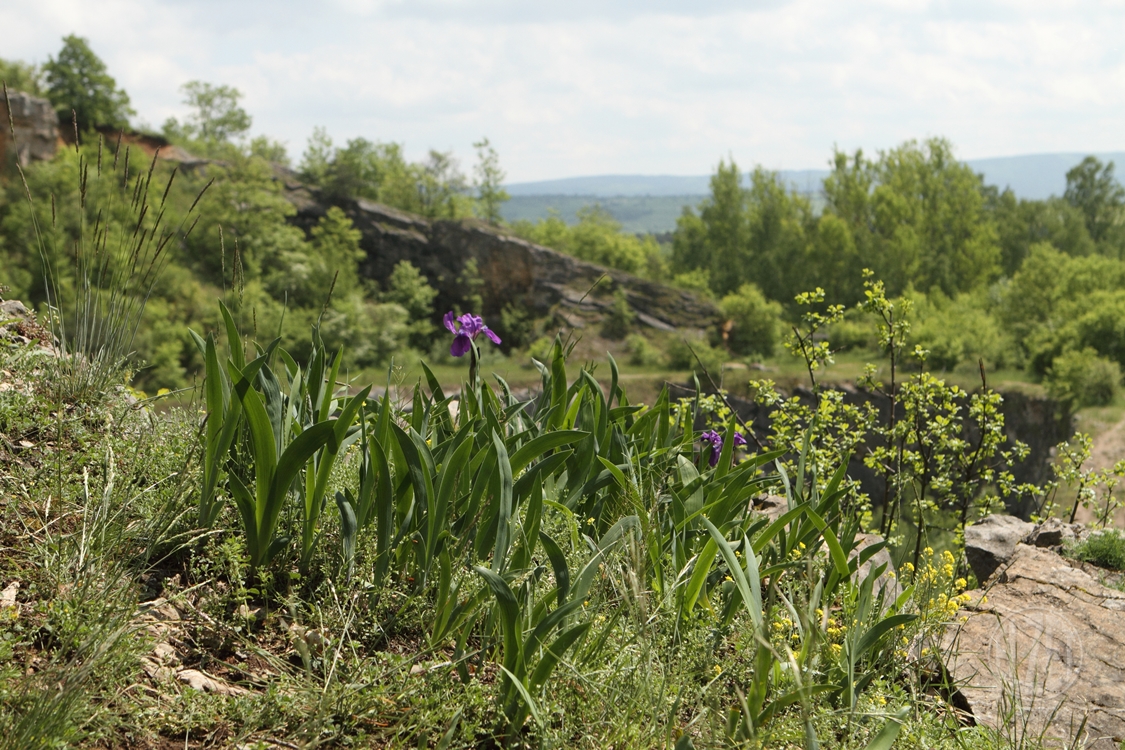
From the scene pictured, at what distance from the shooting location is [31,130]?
34625mm

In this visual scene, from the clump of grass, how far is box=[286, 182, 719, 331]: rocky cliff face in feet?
109

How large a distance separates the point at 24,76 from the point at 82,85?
2.84 metres

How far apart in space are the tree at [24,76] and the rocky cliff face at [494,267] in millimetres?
12807

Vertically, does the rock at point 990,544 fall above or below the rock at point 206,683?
below

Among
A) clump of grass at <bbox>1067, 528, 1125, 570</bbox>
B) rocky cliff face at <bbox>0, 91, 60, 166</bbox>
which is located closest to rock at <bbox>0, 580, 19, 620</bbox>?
clump of grass at <bbox>1067, 528, 1125, 570</bbox>

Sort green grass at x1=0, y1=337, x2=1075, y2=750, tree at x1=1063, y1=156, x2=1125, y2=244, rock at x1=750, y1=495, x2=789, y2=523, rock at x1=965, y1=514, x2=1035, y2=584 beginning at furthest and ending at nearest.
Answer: tree at x1=1063, y1=156, x2=1125, y2=244
rock at x1=965, y1=514, x2=1035, y2=584
rock at x1=750, y1=495, x2=789, y2=523
green grass at x1=0, y1=337, x2=1075, y2=750

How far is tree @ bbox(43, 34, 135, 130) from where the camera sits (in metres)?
40.5

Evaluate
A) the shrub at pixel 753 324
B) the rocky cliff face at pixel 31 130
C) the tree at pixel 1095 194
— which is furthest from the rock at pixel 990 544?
the tree at pixel 1095 194

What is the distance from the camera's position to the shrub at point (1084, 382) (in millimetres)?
25859

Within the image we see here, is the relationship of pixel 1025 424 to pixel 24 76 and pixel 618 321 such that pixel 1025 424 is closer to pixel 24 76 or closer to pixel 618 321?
pixel 618 321

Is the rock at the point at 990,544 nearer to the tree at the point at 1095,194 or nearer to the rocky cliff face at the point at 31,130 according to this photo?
the rocky cliff face at the point at 31,130

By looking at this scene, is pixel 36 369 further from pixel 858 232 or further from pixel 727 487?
pixel 858 232

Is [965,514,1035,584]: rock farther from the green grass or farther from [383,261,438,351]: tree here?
A: [383,261,438,351]: tree

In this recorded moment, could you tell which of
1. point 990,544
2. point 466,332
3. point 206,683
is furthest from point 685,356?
point 206,683
